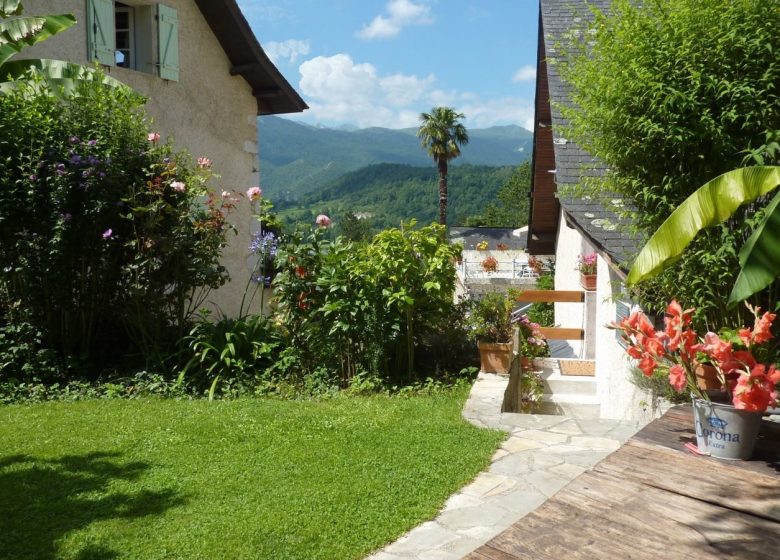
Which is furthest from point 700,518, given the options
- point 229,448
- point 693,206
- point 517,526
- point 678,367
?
point 229,448

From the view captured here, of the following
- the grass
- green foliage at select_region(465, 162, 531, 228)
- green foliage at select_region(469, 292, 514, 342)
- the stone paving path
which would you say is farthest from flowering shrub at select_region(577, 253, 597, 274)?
green foliage at select_region(465, 162, 531, 228)

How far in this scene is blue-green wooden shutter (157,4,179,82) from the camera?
11305 millimetres

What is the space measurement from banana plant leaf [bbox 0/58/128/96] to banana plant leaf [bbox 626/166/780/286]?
6.87 meters

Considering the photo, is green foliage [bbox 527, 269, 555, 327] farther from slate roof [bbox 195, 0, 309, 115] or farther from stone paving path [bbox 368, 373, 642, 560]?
stone paving path [bbox 368, 373, 642, 560]

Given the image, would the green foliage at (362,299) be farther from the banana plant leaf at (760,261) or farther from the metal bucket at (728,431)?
the metal bucket at (728,431)

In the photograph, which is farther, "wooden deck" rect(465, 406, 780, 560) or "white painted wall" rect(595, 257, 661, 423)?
"white painted wall" rect(595, 257, 661, 423)

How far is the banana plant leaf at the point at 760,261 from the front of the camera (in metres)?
2.95

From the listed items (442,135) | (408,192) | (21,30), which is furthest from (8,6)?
(408,192)

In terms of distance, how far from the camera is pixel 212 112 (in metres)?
12.6

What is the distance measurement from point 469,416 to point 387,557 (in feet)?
8.91

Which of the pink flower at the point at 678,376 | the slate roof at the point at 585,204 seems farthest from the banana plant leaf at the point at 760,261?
the slate roof at the point at 585,204

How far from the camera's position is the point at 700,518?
2.13 m

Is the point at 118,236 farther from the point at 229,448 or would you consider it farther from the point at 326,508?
the point at 326,508

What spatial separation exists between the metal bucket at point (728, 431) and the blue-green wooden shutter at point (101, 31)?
1020 cm
